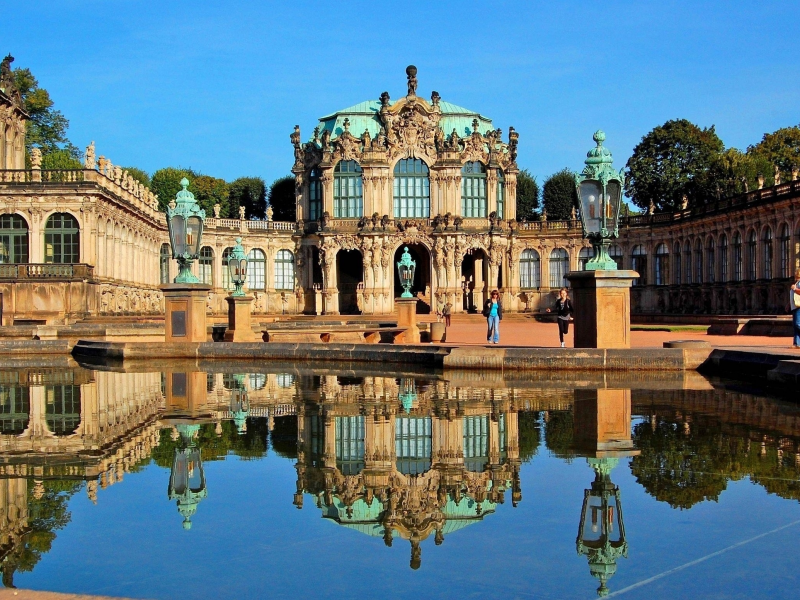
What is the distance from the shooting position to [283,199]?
9388cm

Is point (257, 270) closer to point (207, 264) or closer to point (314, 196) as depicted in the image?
point (207, 264)

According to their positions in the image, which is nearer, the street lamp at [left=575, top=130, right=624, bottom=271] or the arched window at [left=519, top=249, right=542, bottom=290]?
the street lamp at [left=575, top=130, right=624, bottom=271]

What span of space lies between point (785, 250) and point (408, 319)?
27.6 meters

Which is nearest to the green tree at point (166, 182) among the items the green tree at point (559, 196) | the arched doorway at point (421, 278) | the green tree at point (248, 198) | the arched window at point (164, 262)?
the green tree at point (248, 198)

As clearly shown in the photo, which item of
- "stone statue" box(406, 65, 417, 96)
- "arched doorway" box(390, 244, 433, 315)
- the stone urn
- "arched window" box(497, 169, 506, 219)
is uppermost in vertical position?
"stone statue" box(406, 65, 417, 96)

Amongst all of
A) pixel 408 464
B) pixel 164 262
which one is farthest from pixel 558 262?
pixel 408 464

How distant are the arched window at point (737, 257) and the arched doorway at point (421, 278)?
21217mm

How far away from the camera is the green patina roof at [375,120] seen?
74.6 m

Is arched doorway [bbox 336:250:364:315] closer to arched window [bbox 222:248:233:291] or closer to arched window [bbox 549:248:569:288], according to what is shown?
arched window [bbox 222:248:233:291]

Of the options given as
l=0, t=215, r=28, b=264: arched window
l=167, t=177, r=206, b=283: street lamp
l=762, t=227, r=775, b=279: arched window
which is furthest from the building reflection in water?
l=762, t=227, r=775, b=279: arched window

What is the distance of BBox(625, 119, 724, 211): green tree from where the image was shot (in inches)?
3199

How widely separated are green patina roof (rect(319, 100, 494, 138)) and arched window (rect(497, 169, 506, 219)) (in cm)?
408

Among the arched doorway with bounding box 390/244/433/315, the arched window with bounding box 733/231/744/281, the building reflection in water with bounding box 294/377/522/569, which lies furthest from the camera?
the arched doorway with bounding box 390/244/433/315

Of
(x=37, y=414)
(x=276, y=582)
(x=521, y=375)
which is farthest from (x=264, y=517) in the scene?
(x=521, y=375)
